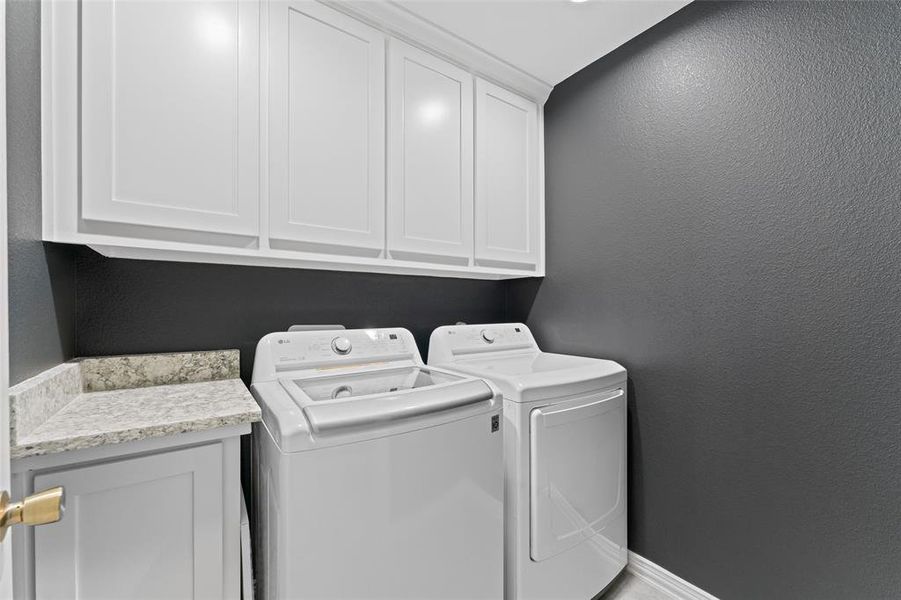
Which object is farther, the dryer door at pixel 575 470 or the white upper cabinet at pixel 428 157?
the white upper cabinet at pixel 428 157

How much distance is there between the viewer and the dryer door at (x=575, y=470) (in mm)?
1435

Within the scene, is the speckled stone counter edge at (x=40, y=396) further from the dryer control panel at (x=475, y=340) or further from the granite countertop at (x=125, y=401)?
the dryer control panel at (x=475, y=340)

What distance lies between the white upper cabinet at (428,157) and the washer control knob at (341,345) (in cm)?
43

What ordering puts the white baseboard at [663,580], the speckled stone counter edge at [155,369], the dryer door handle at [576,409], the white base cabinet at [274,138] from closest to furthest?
the white base cabinet at [274,138] → the speckled stone counter edge at [155,369] → the dryer door handle at [576,409] → the white baseboard at [663,580]

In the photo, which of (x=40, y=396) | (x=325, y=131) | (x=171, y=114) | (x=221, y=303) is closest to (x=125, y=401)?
(x=40, y=396)

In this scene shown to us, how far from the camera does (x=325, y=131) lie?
155cm

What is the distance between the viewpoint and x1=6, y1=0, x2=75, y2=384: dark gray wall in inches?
35.4

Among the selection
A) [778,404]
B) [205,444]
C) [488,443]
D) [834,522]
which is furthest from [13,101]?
[834,522]

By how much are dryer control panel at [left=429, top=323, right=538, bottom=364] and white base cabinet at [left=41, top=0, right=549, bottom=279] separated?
31 cm

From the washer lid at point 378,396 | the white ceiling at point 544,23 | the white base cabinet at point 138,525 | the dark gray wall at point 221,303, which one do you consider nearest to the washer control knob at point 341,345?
the washer lid at point 378,396

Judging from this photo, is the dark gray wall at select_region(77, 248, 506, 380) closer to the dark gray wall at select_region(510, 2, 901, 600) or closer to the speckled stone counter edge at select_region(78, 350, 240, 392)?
the speckled stone counter edge at select_region(78, 350, 240, 392)

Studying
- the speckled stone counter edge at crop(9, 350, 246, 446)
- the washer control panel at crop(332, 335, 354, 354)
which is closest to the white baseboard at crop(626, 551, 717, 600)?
the washer control panel at crop(332, 335, 354, 354)

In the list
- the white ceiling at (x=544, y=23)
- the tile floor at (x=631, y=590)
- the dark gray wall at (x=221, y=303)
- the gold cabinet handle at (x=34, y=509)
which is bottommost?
the tile floor at (x=631, y=590)

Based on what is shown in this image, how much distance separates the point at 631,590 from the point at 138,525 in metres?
1.89
